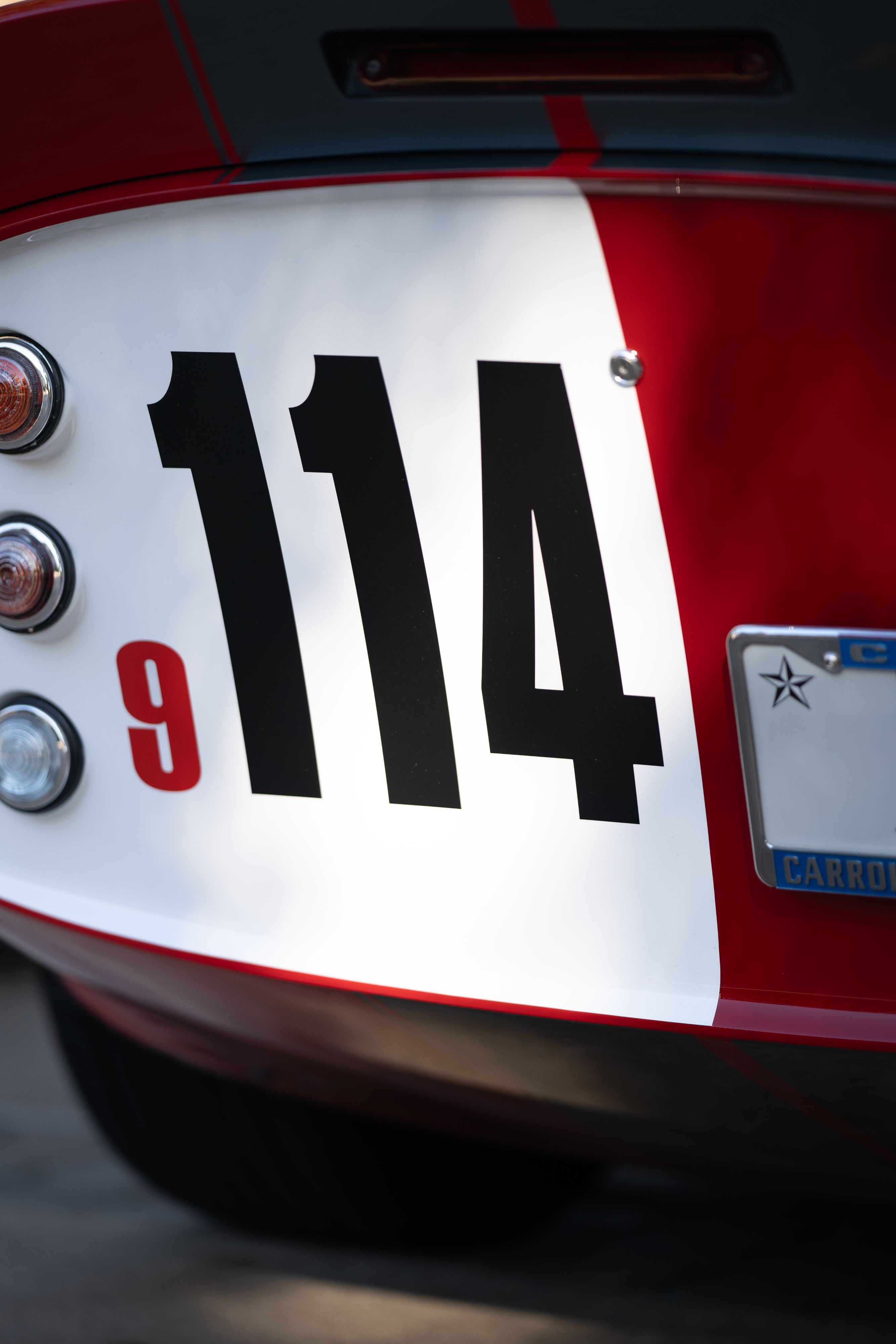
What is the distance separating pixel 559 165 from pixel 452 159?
2.8 inches

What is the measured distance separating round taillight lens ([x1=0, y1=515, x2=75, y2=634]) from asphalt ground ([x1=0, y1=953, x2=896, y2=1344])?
87 centimetres

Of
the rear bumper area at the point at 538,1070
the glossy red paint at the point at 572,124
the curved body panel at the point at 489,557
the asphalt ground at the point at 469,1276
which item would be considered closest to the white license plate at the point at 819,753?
the curved body panel at the point at 489,557

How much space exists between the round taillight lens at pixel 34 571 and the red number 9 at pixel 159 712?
0.22 ft

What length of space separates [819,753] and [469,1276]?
1030 millimetres

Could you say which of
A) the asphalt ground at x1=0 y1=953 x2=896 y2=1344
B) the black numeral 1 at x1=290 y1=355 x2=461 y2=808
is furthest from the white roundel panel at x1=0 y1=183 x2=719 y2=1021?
the asphalt ground at x1=0 y1=953 x2=896 y2=1344

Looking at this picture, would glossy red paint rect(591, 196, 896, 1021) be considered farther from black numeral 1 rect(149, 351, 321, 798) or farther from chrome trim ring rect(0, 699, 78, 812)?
chrome trim ring rect(0, 699, 78, 812)

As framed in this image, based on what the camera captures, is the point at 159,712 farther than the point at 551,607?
Yes

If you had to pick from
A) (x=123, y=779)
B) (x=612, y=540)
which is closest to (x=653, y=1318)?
(x=123, y=779)

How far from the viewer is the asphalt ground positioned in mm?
1528

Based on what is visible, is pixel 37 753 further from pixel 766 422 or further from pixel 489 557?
pixel 766 422

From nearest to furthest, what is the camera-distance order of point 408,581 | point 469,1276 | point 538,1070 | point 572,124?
point 572,124 < point 408,581 < point 538,1070 < point 469,1276

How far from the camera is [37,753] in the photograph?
44.4 inches

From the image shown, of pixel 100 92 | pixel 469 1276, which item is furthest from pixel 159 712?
pixel 469 1276

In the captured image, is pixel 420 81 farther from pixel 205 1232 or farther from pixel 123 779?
pixel 205 1232
